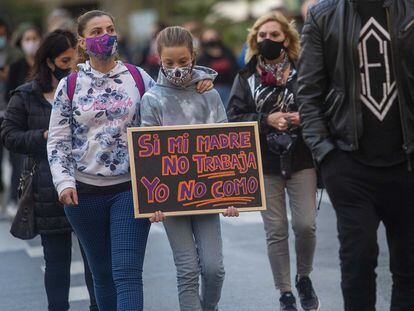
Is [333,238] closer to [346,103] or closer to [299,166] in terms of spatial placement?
[299,166]

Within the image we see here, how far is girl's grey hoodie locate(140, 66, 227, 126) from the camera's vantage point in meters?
6.38

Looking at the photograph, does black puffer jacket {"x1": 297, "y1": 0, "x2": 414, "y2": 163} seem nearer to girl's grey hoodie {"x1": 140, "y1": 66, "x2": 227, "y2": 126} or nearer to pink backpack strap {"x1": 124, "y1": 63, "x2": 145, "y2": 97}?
girl's grey hoodie {"x1": 140, "y1": 66, "x2": 227, "y2": 126}

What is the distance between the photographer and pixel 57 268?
7.42 m

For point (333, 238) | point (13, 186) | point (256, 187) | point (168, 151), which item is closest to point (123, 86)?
point (168, 151)

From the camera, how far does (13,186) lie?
14.5 metres

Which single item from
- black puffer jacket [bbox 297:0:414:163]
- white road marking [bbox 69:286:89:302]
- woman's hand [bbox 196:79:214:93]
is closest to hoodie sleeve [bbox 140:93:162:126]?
woman's hand [bbox 196:79:214:93]

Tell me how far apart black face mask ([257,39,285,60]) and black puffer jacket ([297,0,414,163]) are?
2.06 m

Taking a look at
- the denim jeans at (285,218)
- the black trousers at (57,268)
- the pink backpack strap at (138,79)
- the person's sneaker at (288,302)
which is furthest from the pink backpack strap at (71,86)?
the person's sneaker at (288,302)

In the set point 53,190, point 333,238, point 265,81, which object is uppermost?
point 265,81

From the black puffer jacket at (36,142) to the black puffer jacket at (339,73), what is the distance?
2296 mm

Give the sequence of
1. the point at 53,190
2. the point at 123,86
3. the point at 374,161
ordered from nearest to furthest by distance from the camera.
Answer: the point at 374,161 → the point at 123,86 → the point at 53,190

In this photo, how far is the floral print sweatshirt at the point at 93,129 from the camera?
6316mm

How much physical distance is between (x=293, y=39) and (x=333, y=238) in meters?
4.04

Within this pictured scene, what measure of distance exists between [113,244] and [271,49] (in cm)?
202
